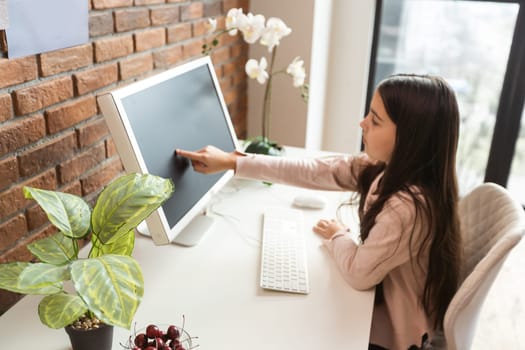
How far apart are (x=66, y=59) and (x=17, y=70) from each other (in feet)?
0.52

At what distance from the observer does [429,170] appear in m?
1.25

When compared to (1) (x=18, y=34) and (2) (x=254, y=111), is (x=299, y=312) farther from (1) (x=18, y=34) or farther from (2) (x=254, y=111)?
(2) (x=254, y=111)

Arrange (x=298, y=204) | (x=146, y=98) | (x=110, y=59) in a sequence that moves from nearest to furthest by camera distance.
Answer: (x=146, y=98)
(x=110, y=59)
(x=298, y=204)

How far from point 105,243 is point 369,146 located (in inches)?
29.6

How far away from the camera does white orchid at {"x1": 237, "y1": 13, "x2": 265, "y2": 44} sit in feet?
5.18

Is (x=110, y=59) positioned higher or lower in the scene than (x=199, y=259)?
higher

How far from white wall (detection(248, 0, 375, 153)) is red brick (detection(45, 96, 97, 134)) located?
113cm

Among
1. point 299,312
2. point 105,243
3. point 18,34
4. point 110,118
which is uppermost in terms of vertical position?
point 18,34

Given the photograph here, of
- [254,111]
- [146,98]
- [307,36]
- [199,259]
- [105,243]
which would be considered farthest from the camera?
[254,111]

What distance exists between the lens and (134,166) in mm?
1050

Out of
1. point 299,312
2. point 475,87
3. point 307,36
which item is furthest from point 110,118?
point 475,87

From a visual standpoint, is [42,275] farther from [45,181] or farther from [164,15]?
[164,15]

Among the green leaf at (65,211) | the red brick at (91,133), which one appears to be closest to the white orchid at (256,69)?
the red brick at (91,133)

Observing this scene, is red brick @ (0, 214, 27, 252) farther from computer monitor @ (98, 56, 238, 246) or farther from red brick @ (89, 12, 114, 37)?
red brick @ (89, 12, 114, 37)
